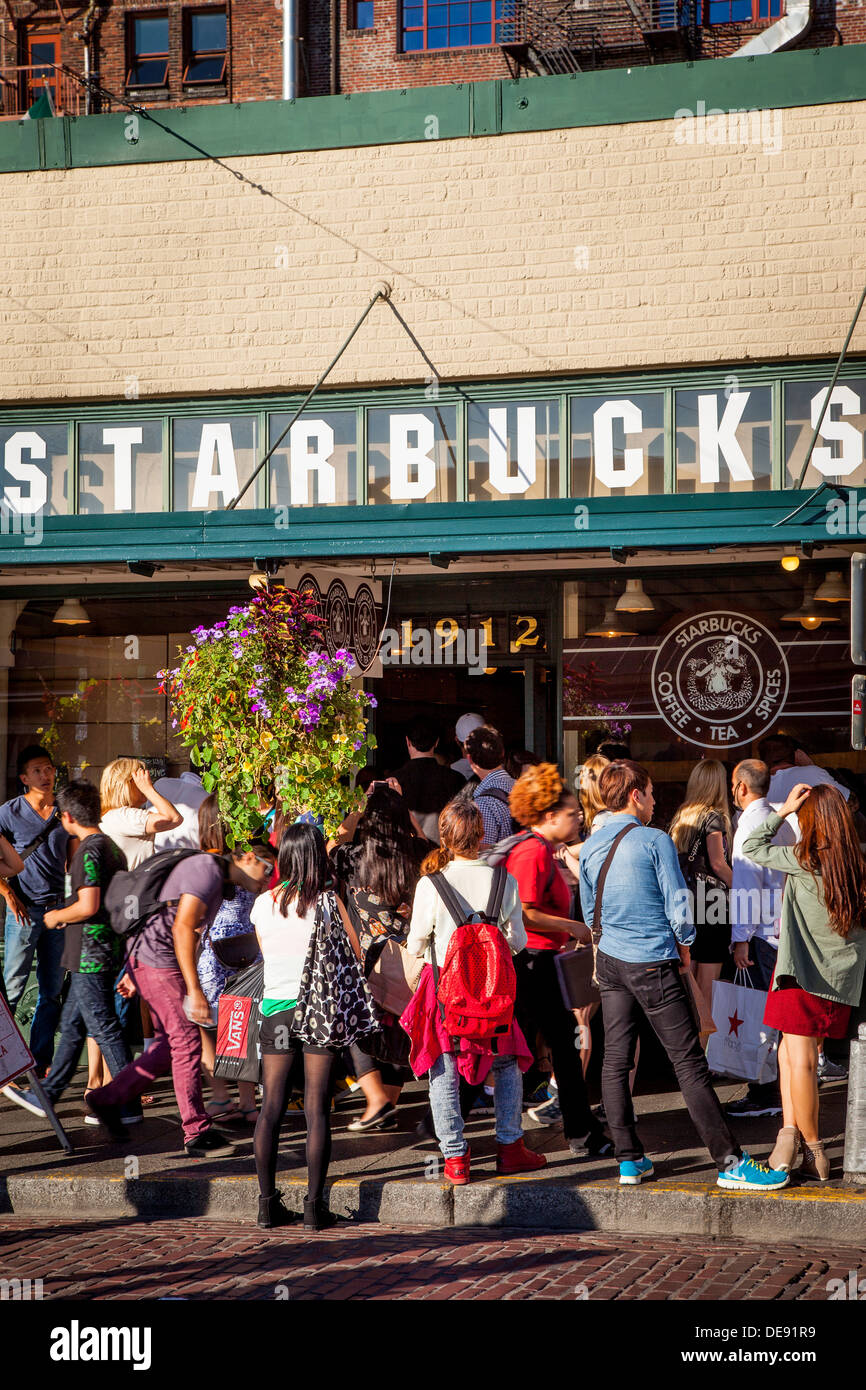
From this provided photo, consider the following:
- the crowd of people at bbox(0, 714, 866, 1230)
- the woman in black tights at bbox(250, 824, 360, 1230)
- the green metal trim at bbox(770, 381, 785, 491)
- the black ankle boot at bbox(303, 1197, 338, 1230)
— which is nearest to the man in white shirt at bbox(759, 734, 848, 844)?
the crowd of people at bbox(0, 714, 866, 1230)

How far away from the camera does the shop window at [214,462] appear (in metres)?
11.0

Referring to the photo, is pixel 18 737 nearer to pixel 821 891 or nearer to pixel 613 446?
pixel 613 446

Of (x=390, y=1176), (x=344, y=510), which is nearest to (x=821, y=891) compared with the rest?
(x=390, y=1176)

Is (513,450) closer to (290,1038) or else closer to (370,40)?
(290,1038)

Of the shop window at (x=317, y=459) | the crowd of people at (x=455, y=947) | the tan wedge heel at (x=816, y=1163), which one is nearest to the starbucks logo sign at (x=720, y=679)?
the crowd of people at (x=455, y=947)

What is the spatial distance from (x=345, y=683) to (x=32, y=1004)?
4237mm

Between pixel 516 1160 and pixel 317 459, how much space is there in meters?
6.26

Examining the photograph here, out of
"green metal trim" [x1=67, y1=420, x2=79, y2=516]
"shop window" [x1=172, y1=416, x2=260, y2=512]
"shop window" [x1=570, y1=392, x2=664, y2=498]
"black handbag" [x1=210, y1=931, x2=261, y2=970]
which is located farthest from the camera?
"green metal trim" [x1=67, y1=420, x2=79, y2=516]

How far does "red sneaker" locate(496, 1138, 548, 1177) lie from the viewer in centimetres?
654

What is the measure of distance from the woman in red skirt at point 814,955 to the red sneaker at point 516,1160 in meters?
1.16

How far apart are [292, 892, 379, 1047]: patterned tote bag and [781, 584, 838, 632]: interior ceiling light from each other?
536cm

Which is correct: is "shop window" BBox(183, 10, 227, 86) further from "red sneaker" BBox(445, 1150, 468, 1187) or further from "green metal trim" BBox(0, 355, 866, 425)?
"red sneaker" BBox(445, 1150, 468, 1187)
